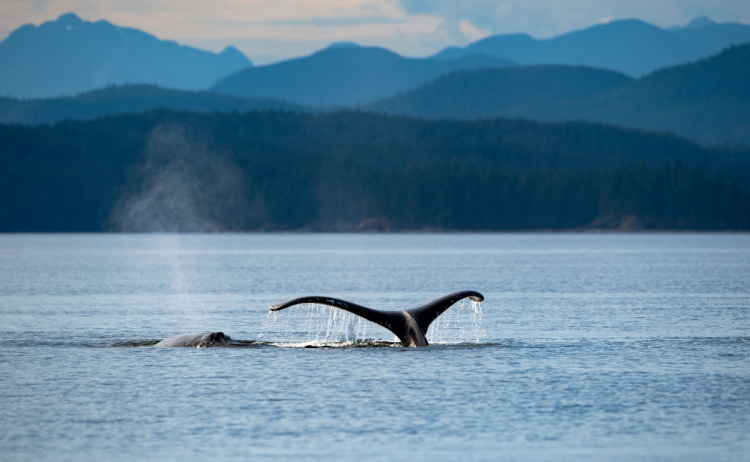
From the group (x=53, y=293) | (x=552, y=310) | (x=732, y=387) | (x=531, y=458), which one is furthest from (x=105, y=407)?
(x=53, y=293)

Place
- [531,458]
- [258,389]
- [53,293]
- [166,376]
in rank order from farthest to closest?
[53,293] → [166,376] → [258,389] → [531,458]

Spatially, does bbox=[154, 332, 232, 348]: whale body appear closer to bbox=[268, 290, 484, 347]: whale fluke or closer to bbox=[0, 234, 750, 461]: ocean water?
bbox=[0, 234, 750, 461]: ocean water

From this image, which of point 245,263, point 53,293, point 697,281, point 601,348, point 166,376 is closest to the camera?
point 166,376

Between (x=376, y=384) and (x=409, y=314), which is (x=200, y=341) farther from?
(x=376, y=384)

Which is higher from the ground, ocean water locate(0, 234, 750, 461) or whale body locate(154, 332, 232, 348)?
whale body locate(154, 332, 232, 348)

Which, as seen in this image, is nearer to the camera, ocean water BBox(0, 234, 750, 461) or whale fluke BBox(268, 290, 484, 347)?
ocean water BBox(0, 234, 750, 461)

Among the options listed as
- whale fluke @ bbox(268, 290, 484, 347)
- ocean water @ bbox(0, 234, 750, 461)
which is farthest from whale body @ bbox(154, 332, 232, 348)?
whale fluke @ bbox(268, 290, 484, 347)

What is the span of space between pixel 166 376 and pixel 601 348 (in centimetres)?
1498

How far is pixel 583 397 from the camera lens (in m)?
26.2

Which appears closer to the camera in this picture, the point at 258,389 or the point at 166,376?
the point at 258,389

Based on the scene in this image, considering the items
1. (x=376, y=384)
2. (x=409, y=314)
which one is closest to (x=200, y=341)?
(x=409, y=314)

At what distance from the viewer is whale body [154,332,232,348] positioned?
35.1 m

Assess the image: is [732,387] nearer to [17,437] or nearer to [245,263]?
[17,437]

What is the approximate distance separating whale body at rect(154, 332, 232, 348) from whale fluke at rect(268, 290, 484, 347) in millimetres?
5835
